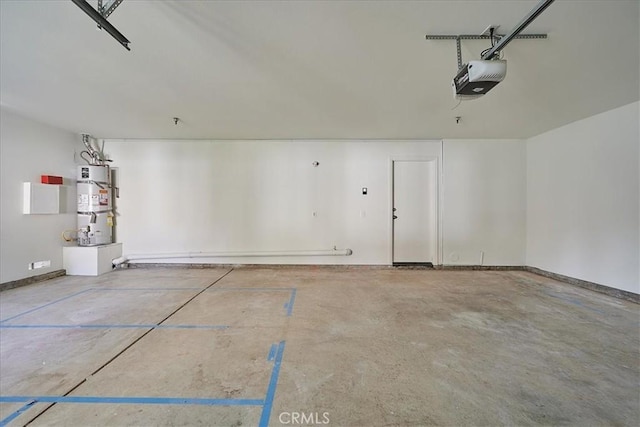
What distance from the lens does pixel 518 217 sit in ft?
16.2

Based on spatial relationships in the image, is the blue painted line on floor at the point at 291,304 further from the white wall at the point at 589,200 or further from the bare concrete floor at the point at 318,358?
the white wall at the point at 589,200

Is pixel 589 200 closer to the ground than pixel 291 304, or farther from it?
farther from it

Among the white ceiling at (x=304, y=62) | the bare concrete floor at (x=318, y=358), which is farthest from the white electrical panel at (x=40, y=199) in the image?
the bare concrete floor at (x=318, y=358)

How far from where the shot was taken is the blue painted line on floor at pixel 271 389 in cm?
143

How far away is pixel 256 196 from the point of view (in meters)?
5.13

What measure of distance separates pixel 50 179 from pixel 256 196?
3486mm

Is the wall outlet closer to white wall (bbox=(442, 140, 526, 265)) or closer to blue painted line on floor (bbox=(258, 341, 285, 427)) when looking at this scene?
blue painted line on floor (bbox=(258, 341, 285, 427))

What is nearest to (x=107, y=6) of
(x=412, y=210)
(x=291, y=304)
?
(x=291, y=304)

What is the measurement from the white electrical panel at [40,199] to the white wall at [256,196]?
940mm

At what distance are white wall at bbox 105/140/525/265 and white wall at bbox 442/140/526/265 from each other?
30.5 inches

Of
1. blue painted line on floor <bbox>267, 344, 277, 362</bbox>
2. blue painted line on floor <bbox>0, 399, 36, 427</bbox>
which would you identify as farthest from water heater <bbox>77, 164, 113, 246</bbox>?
blue painted line on floor <bbox>267, 344, 277, 362</bbox>

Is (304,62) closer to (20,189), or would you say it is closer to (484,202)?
(484,202)

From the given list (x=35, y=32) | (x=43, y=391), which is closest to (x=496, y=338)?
(x=43, y=391)

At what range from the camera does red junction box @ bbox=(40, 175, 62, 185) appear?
13.7 feet
